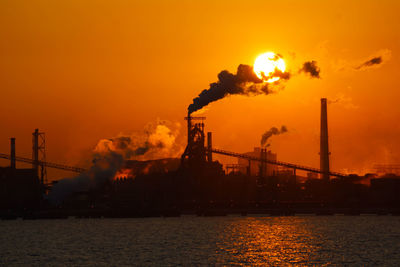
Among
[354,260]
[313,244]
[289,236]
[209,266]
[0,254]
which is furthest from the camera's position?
[289,236]

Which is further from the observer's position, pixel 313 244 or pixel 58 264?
pixel 313 244

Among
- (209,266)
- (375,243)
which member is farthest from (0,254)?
(375,243)

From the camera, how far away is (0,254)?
110 metres

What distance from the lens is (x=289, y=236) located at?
14312 centimetres

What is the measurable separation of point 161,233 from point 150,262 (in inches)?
2405

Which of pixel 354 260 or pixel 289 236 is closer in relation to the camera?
pixel 354 260

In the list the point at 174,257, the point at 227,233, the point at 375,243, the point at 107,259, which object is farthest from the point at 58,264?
the point at 227,233

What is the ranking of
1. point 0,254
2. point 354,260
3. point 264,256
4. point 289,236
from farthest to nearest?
point 289,236
point 0,254
point 264,256
point 354,260

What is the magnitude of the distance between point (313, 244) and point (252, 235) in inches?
931

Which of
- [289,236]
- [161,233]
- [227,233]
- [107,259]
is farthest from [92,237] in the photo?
[107,259]

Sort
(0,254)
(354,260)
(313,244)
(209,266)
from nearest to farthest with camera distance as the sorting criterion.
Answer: (209,266), (354,260), (0,254), (313,244)

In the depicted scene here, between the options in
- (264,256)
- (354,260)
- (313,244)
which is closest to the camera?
(354,260)

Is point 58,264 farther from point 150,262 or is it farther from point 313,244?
point 313,244

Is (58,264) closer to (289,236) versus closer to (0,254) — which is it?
(0,254)
